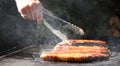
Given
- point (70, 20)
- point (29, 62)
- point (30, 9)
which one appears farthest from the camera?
point (70, 20)

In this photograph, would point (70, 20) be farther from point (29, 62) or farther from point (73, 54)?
point (29, 62)

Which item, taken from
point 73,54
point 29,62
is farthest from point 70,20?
point 29,62

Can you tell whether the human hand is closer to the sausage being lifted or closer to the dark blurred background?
the sausage being lifted

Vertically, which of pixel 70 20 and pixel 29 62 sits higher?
pixel 70 20

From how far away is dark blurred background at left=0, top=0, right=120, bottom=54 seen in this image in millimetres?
4953

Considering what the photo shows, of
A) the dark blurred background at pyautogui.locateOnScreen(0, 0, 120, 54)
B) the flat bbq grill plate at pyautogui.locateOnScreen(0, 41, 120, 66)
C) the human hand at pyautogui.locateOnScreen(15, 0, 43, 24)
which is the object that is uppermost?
the dark blurred background at pyautogui.locateOnScreen(0, 0, 120, 54)

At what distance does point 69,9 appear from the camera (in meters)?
6.30

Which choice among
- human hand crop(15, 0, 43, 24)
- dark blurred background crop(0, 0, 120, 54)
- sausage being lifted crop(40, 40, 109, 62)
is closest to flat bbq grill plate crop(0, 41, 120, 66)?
sausage being lifted crop(40, 40, 109, 62)

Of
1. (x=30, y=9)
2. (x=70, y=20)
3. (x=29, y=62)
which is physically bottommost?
(x=29, y=62)

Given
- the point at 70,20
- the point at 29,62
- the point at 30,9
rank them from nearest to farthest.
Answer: the point at 30,9, the point at 29,62, the point at 70,20

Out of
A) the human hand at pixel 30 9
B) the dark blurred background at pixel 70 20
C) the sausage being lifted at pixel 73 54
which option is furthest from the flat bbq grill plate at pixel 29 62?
the dark blurred background at pixel 70 20

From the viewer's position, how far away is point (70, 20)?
20.1ft

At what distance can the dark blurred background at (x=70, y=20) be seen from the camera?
495cm

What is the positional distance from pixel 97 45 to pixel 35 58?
79cm
